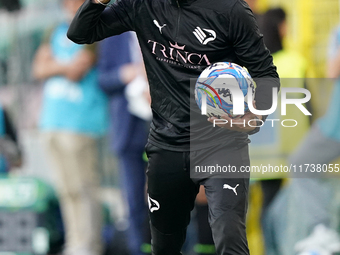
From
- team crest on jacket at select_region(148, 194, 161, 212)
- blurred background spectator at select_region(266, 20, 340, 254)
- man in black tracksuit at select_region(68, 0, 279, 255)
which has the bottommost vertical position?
blurred background spectator at select_region(266, 20, 340, 254)

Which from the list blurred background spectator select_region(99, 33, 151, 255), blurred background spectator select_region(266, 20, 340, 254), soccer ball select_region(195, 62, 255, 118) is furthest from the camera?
blurred background spectator select_region(99, 33, 151, 255)

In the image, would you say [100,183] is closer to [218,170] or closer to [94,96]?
[94,96]

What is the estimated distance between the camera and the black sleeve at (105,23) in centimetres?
380

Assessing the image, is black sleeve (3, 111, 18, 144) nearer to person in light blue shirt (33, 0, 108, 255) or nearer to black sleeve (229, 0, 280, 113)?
person in light blue shirt (33, 0, 108, 255)

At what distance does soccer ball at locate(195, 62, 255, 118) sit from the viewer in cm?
349

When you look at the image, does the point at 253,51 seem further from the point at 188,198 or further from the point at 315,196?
the point at 315,196

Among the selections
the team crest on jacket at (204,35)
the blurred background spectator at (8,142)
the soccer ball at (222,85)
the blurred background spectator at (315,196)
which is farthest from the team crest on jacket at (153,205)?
the blurred background spectator at (8,142)

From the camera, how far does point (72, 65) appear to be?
6195mm

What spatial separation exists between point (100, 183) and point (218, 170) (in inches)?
133

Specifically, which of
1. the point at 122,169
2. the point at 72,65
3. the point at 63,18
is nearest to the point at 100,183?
the point at 122,169

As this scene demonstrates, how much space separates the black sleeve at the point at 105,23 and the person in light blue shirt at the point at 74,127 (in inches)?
91.6

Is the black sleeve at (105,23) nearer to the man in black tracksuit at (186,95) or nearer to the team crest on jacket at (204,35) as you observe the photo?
the man in black tracksuit at (186,95)

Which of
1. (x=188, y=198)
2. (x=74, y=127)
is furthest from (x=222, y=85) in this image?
(x=74, y=127)

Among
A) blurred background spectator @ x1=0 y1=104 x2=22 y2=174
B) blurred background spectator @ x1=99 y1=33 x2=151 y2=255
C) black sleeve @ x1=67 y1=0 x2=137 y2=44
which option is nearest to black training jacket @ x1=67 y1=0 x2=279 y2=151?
black sleeve @ x1=67 y1=0 x2=137 y2=44
